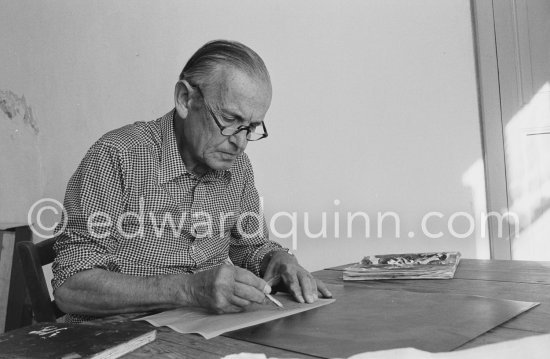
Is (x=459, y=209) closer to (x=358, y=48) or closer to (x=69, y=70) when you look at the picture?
(x=358, y=48)

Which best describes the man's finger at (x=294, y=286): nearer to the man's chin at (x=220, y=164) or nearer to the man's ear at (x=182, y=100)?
the man's chin at (x=220, y=164)

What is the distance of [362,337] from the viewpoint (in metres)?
1.01

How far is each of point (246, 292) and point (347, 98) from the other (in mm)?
1953

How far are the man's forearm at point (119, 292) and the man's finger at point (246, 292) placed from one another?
0.11 m

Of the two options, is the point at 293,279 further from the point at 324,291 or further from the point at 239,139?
the point at 239,139

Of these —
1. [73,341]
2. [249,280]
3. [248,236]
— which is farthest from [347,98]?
[73,341]

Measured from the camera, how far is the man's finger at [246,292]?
1230mm

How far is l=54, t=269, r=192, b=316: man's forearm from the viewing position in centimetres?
129

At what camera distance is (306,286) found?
4.61 feet

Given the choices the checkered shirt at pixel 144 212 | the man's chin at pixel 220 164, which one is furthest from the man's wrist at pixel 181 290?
the man's chin at pixel 220 164

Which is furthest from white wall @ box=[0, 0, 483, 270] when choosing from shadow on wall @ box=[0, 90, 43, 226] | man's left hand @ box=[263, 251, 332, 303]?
man's left hand @ box=[263, 251, 332, 303]

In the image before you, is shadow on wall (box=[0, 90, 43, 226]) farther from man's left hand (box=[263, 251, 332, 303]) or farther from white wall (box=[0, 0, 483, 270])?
man's left hand (box=[263, 251, 332, 303])

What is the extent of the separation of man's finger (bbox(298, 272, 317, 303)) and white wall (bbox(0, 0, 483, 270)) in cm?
157

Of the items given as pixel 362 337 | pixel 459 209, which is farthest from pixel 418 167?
pixel 362 337
